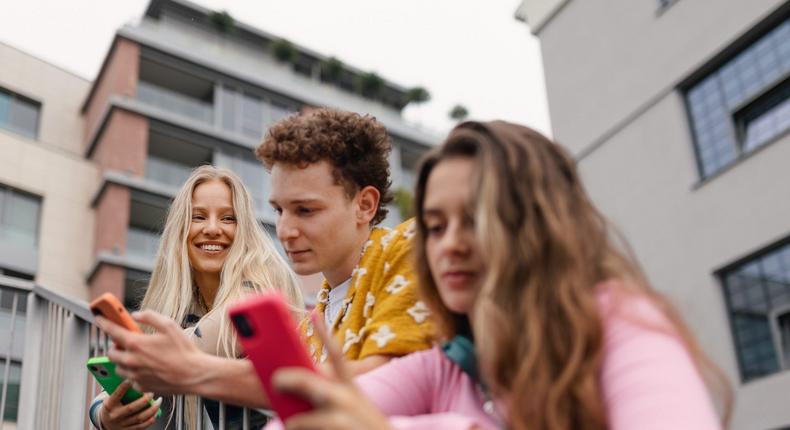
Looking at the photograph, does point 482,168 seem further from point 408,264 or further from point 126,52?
point 126,52

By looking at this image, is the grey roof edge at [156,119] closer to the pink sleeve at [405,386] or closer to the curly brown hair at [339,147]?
the curly brown hair at [339,147]

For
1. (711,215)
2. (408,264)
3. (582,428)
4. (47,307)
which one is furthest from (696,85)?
(582,428)

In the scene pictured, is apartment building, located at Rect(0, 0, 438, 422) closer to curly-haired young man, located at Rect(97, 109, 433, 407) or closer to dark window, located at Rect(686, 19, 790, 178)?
dark window, located at Rect(686, 19, 790, 178)

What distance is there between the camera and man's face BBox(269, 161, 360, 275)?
99.0 inches

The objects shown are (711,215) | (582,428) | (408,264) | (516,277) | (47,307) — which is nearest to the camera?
(582,428)

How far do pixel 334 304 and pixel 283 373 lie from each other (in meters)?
1.49

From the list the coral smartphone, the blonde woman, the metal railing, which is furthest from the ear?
the metal railing

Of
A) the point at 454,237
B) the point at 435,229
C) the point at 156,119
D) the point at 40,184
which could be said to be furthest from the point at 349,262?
the point at 156,119

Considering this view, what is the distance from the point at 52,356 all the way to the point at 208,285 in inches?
49.6

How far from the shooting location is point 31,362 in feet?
14.1

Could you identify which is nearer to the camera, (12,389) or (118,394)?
(118,394)

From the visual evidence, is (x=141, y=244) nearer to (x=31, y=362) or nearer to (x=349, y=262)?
(x=31, y=362)

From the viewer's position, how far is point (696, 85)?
12.8 m

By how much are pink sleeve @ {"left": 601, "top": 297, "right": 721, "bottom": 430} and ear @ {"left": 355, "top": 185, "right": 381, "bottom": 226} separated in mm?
1398
